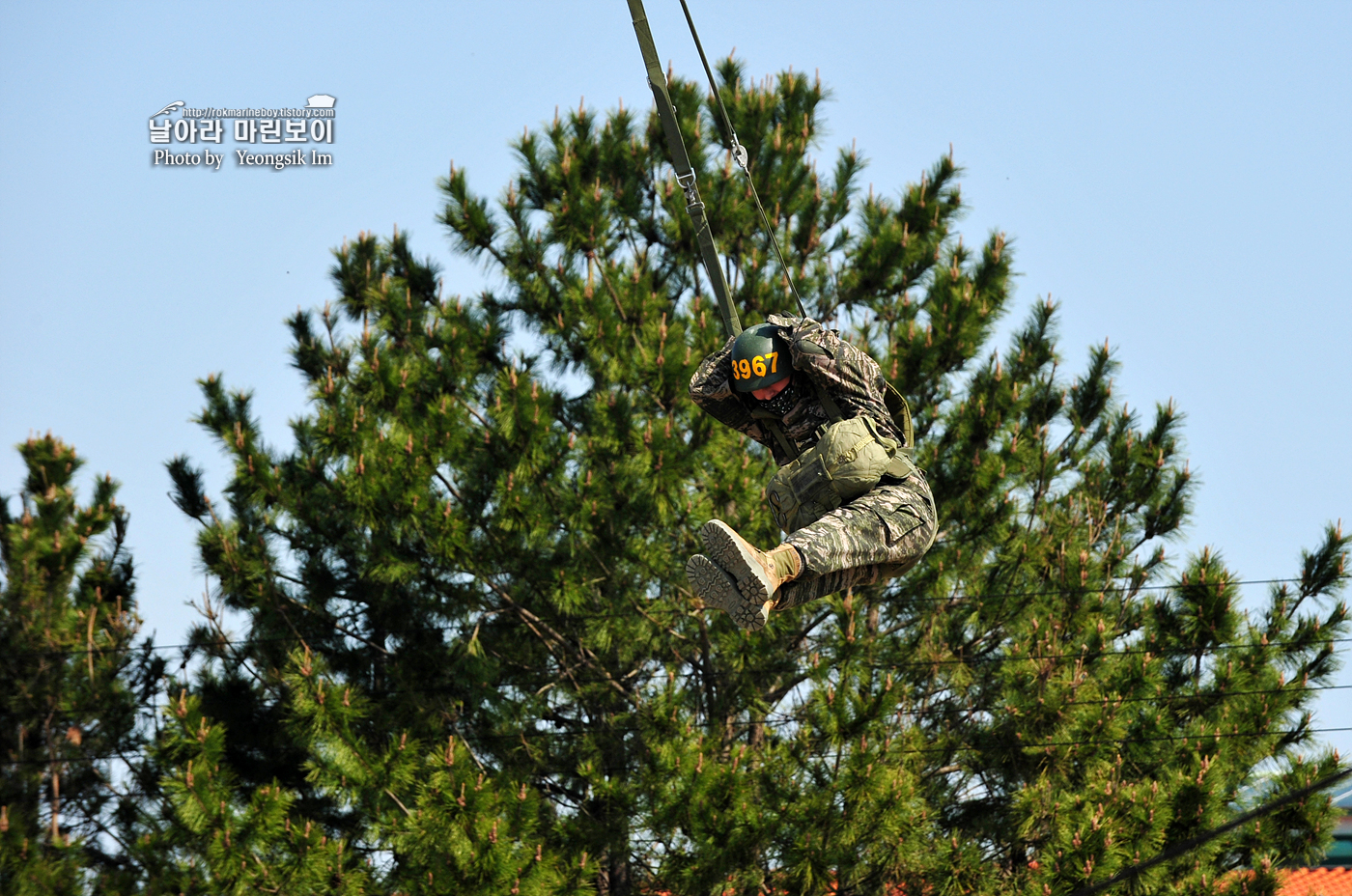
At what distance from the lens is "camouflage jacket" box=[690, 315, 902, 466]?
487cm

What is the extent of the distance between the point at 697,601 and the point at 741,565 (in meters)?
6.56

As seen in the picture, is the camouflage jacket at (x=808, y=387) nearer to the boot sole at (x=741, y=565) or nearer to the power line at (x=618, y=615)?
the boot sole at (x=741, y=565)

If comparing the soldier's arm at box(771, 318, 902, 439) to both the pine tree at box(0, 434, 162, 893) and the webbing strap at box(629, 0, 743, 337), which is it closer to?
the webbing strap at box(629, 0, 743, 337)

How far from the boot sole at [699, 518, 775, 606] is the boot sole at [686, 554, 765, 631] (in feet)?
0.05

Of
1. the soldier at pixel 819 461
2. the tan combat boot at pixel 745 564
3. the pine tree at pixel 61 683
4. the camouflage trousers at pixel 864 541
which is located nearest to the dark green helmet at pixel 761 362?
the soldier at pixel 819 461

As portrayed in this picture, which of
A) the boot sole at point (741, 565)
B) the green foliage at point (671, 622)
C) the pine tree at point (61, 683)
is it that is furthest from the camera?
the pine tree at point (61, 683)

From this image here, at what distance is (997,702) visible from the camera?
10.3m

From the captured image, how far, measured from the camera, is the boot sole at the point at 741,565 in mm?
4102

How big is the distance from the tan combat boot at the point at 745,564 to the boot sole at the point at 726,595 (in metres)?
0.01

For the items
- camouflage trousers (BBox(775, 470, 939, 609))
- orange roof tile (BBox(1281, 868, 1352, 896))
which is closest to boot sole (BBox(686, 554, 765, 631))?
camouflage trousers (BBox(775, 470, 939, 609))

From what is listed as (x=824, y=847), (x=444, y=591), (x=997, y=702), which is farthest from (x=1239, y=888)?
(x=444, y=591)

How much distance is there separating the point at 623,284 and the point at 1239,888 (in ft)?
19.9

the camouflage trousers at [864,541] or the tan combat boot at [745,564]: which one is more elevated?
the camouflage trousers at [864,541]

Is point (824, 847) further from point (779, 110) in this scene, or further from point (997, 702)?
point (779, 110)
